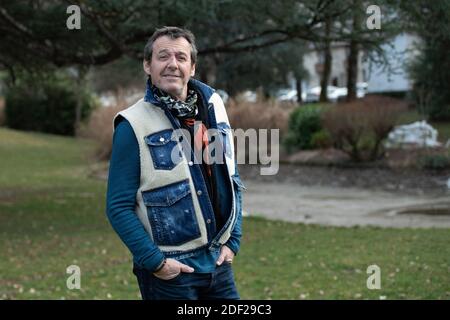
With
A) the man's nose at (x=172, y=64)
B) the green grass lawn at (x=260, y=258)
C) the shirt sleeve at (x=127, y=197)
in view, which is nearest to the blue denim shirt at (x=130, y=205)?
the shirt sleeve at (x=127, y=197)

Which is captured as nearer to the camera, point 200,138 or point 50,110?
point 200,138

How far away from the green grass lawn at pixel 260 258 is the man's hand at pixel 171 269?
4114 mm

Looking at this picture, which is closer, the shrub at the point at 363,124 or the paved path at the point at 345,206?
the paved path at the point at 345,206

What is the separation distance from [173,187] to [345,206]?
12038 mm

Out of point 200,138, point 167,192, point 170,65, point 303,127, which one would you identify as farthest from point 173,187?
point 303,127

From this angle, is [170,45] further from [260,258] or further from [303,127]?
[303,127]

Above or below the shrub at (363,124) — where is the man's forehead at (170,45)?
above

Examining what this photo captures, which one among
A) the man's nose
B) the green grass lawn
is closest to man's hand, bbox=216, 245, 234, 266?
the man's nose

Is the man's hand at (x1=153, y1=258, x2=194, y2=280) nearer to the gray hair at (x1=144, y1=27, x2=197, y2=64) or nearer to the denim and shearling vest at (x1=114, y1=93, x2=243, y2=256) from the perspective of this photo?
the denim and shearling vest at (x1=114, y1=93, x2=243, y2=256)

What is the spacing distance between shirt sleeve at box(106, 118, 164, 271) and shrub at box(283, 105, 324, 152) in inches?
776

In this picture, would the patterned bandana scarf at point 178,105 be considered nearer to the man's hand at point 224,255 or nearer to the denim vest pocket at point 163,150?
the denim vest pocket at point 163,150

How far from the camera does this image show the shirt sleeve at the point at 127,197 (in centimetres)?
329

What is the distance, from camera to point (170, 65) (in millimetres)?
3430

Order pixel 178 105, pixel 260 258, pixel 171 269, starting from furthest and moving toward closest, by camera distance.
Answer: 1. pixel 260 258
2. pixel 178 105
3. pixel 171 269
